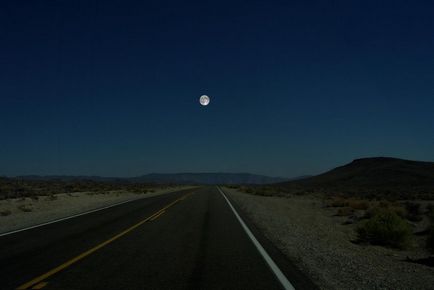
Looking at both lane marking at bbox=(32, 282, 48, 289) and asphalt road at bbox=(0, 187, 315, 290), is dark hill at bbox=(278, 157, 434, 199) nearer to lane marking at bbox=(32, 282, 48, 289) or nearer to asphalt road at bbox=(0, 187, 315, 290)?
asphalt road at bbox=(0, 187, 315, 290)

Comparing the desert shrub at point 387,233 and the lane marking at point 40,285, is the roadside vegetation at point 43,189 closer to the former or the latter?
the desert shrub at point 387,233

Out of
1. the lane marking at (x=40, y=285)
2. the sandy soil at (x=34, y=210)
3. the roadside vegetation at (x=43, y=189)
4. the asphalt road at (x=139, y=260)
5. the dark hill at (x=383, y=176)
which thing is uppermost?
the dark hill at (x=383, y=176)

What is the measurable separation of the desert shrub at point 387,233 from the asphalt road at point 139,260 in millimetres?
4218

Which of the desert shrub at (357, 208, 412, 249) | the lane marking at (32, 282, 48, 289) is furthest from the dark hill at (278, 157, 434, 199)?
the lane marking at (32, 282, 48, 289)

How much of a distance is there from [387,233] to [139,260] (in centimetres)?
956

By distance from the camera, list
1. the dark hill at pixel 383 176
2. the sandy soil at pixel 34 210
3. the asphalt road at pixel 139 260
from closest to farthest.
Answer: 1. the asphalt road at pixel 139 260
2. the sandy soil at pixel 34 210
3. the dark hill at pixel 383 176

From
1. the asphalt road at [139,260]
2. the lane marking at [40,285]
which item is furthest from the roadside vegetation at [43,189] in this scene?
the lane marking at [40,285]

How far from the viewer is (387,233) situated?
1487 centimetres

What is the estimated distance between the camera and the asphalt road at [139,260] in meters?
7.13

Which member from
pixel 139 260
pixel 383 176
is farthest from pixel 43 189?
pixel 383 176

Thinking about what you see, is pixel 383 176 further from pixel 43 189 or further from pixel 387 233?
pixel 387 233

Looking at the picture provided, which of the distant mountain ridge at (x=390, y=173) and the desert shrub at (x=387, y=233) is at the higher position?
the distant mountain ridge at (x=390, y=173)

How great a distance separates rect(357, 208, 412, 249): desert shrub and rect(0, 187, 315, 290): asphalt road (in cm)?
422

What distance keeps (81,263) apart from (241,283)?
348 centimetres
